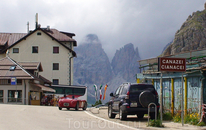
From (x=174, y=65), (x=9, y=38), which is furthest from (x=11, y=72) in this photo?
(x=174, y=65)

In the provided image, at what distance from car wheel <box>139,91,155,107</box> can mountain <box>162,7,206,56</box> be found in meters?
76.6

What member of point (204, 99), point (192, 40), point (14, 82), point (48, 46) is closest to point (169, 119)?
point (204, 99)

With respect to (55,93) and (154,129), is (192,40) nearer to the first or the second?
(55,93)

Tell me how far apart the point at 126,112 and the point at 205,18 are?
9526 cm

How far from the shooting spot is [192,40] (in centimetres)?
9225

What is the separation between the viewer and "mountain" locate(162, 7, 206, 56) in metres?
91.1

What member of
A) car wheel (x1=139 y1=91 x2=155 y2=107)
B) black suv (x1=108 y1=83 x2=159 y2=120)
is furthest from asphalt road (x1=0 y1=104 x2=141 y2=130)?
car wheel (x1=139 y1=91 x2=155 y2=107)

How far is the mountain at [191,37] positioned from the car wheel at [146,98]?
76.6 metres

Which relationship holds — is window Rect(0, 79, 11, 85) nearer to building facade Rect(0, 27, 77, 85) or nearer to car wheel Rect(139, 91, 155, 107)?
building facade Rect(0, 27, 77, 85)

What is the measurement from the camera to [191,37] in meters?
93.4

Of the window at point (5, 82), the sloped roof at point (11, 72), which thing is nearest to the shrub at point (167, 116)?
the sloped roof at point (11, 72)

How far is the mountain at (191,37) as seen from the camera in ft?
299

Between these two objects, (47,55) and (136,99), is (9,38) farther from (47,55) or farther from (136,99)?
(136,99)

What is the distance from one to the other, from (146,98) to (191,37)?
270 ft
